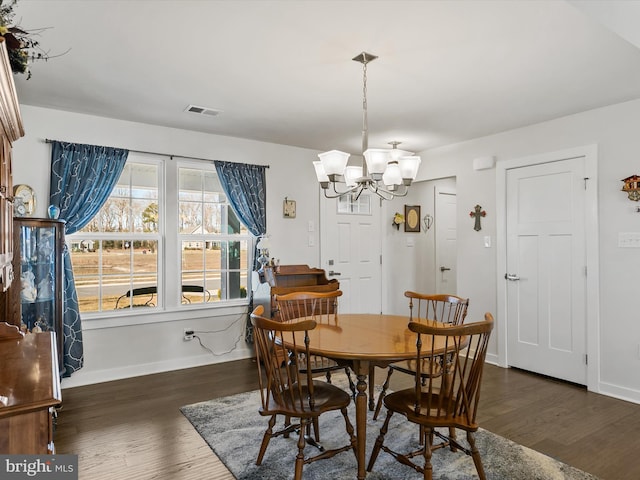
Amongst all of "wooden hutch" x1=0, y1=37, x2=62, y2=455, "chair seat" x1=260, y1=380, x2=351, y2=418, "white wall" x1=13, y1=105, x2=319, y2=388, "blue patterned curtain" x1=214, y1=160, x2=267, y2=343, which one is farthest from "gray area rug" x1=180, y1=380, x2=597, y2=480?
"blue patterned curtain" x1=214, y1=160, x2=267, y2=343

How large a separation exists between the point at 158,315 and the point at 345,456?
8.15 ft

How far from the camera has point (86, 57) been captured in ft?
8.47

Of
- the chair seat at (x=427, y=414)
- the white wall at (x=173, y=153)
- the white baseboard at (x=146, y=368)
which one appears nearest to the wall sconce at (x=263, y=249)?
the white wall at (x=173, y=153)

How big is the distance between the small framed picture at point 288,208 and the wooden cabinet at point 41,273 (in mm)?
2288

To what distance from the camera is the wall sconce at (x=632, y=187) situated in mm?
3312

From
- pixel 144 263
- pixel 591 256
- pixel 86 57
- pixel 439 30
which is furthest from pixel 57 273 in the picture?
pixel 591 256

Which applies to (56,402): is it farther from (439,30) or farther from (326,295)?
(439,30)

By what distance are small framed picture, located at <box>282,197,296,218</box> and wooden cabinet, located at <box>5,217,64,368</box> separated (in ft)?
7.51

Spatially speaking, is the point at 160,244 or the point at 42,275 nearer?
the point at 42,275

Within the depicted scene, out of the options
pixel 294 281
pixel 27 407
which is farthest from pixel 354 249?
pixel 27 407

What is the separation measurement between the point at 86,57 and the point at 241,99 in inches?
44.4

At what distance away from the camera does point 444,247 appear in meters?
5.98

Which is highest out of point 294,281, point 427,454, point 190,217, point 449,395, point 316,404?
point 190,217

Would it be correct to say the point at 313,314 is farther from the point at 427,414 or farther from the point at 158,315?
the point at 158,315
